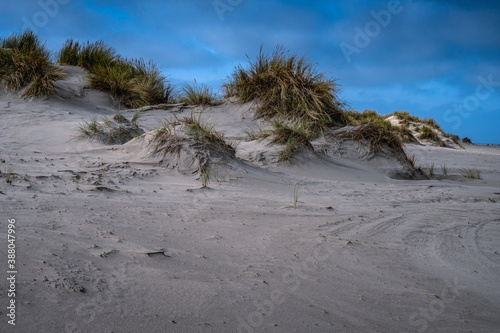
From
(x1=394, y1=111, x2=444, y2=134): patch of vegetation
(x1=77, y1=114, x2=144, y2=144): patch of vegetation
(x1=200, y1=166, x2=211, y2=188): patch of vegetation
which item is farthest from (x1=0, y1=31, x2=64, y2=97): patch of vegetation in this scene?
(x1=394, y1=111, x2=444, y2=134): patch of vegetation

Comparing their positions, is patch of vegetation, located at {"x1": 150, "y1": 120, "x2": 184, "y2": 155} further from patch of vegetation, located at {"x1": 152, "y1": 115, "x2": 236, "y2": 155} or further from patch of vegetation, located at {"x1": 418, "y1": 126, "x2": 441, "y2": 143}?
patch of vegetation, located at {"x1": 418, "y1": 126, "x2": 441, "y2": 143}

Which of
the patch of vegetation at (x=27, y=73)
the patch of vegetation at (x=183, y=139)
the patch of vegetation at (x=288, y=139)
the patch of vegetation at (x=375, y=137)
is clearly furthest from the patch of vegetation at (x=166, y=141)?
the patch of vegetation at (x=27, y=73)

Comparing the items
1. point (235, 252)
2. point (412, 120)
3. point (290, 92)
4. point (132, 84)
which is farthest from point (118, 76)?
point (412, 120)

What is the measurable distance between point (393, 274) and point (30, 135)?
554 centimetres

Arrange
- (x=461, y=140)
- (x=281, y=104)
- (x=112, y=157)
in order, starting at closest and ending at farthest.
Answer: (x=112, y=157) < (x=281, y=104) < (x=461, y=140)

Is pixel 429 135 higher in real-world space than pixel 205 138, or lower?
higher

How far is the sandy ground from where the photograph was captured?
1.48m

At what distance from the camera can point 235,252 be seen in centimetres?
213

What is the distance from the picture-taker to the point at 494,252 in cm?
250

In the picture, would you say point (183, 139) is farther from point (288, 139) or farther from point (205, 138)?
point (288, 139)

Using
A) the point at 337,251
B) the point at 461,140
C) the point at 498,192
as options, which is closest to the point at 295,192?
the point at 337,251

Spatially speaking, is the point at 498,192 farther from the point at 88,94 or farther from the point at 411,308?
the point at 88,94

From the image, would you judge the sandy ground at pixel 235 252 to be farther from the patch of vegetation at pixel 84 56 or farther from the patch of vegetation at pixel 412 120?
the patch of vegetation at pixel 412 120

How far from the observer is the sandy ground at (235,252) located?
1.48m
